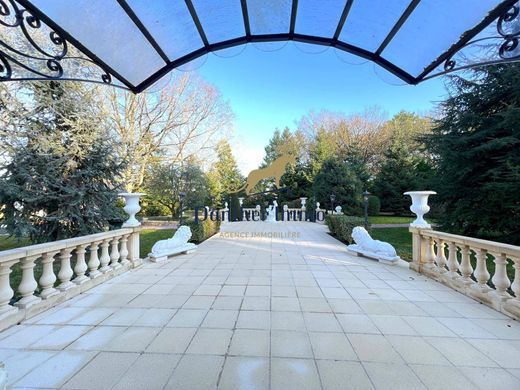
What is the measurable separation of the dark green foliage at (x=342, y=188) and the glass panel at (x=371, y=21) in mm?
11819

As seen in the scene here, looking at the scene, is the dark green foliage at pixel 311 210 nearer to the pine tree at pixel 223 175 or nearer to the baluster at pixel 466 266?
the pine tree at pixel 223 175

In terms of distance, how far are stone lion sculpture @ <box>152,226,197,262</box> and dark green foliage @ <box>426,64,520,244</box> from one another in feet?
25.5

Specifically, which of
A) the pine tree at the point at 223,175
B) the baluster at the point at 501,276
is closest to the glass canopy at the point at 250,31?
the baluster at the point at 501,276

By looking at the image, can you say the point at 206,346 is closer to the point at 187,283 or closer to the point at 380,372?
the point at 380,372

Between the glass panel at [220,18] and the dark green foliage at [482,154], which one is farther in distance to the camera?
the dark green foliage at [482,154]

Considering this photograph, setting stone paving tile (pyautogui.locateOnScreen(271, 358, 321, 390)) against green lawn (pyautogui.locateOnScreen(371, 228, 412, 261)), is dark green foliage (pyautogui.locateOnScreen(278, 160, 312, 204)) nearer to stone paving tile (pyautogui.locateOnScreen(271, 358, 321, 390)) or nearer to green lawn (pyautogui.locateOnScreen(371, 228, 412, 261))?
green lawn (pyautogui.locateOnScreen(371, 228, 412, 261))

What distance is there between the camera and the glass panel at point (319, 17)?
185cm

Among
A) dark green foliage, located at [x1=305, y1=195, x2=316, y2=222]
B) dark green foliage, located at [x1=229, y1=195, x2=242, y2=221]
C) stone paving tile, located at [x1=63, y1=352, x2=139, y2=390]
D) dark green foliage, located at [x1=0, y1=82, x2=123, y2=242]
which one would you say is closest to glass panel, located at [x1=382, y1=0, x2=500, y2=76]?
stone paving tile, located at [x1=63, y1=352, x2=139, y2=390]

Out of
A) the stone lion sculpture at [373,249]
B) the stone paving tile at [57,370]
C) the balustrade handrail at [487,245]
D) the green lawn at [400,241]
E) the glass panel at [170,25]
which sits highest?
the glass panel at [170,25]

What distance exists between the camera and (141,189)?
14844mm

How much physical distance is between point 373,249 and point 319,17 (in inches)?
171

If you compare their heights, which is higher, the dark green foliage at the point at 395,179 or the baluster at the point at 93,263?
the dark green foliage at the point at 395,179

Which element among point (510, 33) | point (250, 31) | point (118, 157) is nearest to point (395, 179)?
point (118, 157)

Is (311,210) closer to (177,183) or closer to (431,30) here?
(177,183)
